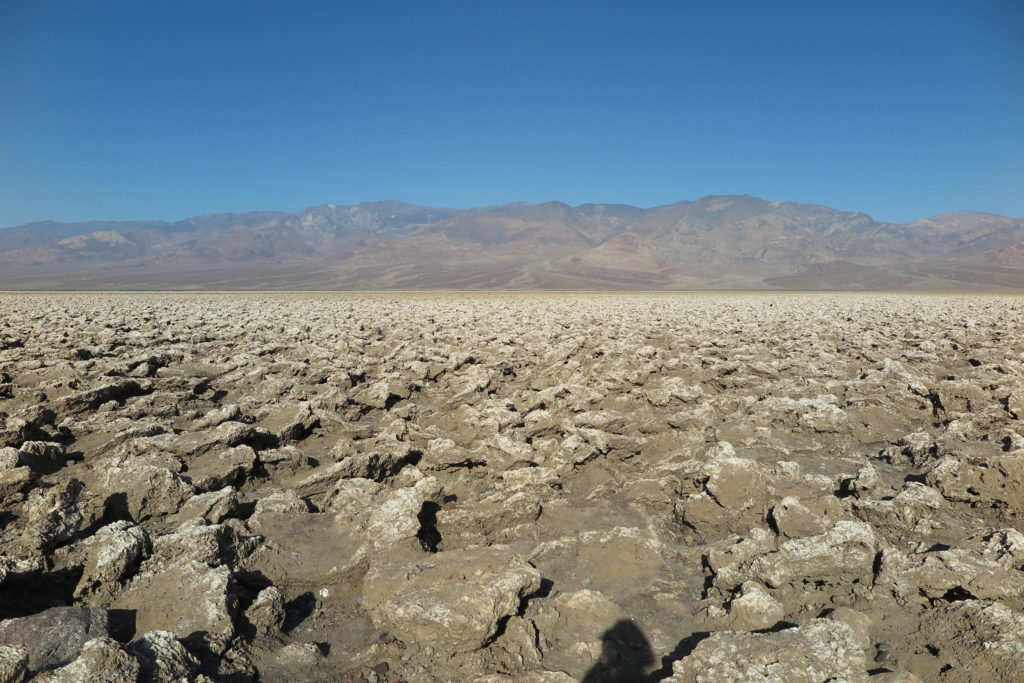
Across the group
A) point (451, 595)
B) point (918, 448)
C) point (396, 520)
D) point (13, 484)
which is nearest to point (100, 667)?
point (451, 595)

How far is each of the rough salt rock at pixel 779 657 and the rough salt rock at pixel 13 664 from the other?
218 cm

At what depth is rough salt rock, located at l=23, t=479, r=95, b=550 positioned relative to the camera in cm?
293

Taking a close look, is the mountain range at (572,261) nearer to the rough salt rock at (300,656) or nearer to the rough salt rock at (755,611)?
the rough salt rock at (755,611)

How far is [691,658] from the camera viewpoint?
6.98ft

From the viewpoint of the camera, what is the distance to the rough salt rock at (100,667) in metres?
1.75

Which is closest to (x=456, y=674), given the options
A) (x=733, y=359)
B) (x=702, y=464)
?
(x=702, y=464)

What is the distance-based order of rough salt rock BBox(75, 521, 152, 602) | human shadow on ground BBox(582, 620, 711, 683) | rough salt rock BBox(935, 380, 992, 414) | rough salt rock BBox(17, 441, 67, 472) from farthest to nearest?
rough salt rock BBox(935, 380, 992, 414) < rough salt rock BBox(17, 441, 67, 472) < rough salt rock BBox(75, 521, 152, 602) < human shadow on ground BBox(582, 620, 711, 683)

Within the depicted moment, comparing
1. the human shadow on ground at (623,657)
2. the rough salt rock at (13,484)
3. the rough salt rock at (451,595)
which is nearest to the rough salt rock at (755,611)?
the human shadow on ground at (623,657)

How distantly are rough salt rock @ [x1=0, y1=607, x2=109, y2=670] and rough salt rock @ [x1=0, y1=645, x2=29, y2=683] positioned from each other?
0.74 feet

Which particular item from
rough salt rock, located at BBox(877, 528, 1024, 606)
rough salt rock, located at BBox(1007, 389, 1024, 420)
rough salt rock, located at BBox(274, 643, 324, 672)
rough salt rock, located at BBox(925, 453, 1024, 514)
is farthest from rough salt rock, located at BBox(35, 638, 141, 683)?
rough salt rock, located at BBox(1007, 389, 1024, 420)

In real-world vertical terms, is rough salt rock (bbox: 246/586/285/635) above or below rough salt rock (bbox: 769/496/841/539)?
below

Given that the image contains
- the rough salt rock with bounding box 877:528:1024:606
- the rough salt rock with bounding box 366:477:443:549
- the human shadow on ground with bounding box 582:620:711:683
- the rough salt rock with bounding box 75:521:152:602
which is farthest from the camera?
the rough salt rock with bounding box 366:477:443:549

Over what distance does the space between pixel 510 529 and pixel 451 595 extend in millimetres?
1114

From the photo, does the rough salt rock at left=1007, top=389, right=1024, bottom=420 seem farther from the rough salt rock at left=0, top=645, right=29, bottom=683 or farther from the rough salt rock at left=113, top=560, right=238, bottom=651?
the rough salt rock at left=0, top=645, right=29, bottom=683
